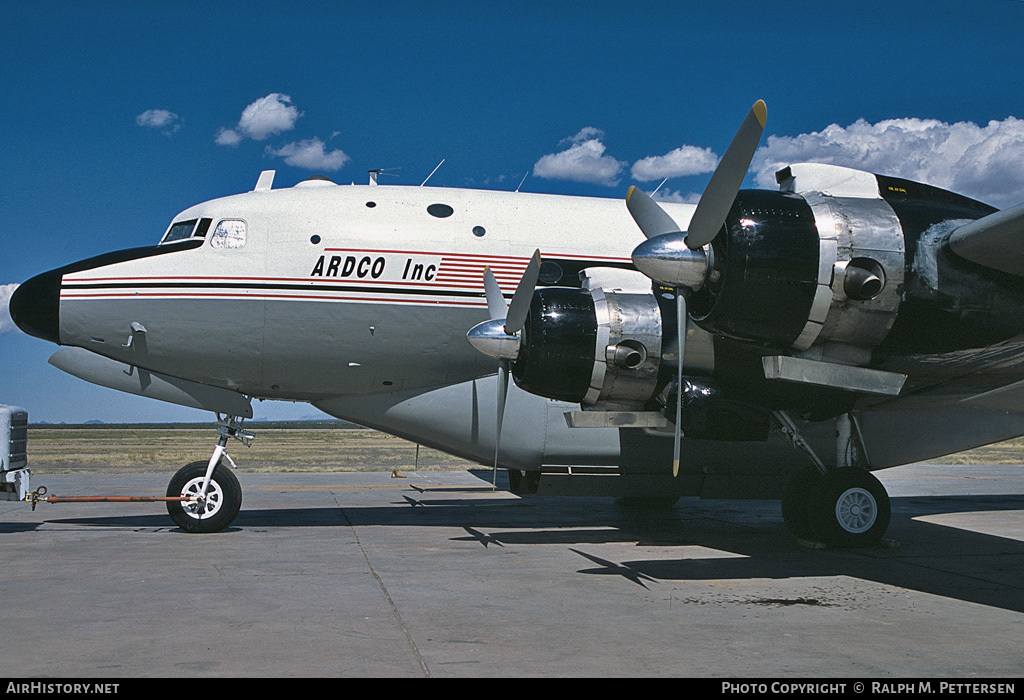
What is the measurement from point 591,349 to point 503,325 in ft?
4.10

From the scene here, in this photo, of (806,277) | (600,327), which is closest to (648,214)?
(600,327)

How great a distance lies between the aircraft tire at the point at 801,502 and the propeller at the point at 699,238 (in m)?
2.37

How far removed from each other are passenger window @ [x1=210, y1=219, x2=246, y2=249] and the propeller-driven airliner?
0.09ft

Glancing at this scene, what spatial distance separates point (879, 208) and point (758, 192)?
4.18 feet

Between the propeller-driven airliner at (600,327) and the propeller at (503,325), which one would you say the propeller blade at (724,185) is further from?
the propeller at (503,325)

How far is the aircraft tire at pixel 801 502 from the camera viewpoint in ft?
34.4

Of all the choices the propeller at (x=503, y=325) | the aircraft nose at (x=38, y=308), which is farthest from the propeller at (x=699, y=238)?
the aircraft nose at (x=38, y=308)

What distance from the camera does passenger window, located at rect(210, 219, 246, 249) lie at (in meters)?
11.9

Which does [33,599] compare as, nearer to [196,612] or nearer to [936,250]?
[196,612]

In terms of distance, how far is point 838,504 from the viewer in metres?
10.3

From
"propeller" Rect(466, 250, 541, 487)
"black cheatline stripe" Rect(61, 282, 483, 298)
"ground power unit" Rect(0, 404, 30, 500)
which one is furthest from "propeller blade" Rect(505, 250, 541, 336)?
"ground power unit" Rect(0, 404, 30, 500)

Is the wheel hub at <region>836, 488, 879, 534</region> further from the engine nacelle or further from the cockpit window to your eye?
the cockpit window

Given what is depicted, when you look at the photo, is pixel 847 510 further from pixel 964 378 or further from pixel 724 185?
pixel 724 185

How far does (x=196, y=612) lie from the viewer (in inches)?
274
